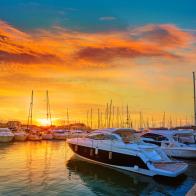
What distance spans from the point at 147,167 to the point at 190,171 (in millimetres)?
4506

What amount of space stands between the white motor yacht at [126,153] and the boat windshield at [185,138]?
8691 millimetres

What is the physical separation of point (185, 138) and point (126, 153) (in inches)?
573

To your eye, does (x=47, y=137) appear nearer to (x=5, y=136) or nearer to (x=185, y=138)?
(x=5, y=136)

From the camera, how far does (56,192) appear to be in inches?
706

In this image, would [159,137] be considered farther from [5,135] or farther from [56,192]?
[5,135]

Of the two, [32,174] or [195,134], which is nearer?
[32,174]

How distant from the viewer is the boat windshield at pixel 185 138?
116 feet

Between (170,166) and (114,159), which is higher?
(114,159)

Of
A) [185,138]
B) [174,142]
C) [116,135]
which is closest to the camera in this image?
[116,135]

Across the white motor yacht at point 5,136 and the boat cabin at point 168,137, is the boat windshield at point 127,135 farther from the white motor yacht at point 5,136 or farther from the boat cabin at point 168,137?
the white motor yacht at point 5,136

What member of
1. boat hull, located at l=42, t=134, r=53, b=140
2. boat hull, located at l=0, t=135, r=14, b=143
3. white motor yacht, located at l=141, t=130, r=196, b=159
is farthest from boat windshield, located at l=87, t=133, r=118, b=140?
boat hull, located at l=42, t=134, r=53, b=140

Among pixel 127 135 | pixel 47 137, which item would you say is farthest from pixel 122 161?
pixel 47 137

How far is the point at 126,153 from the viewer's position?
24.2 m

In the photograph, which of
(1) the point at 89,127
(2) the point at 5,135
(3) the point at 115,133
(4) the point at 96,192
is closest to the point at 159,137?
(3) the point at 115,133
